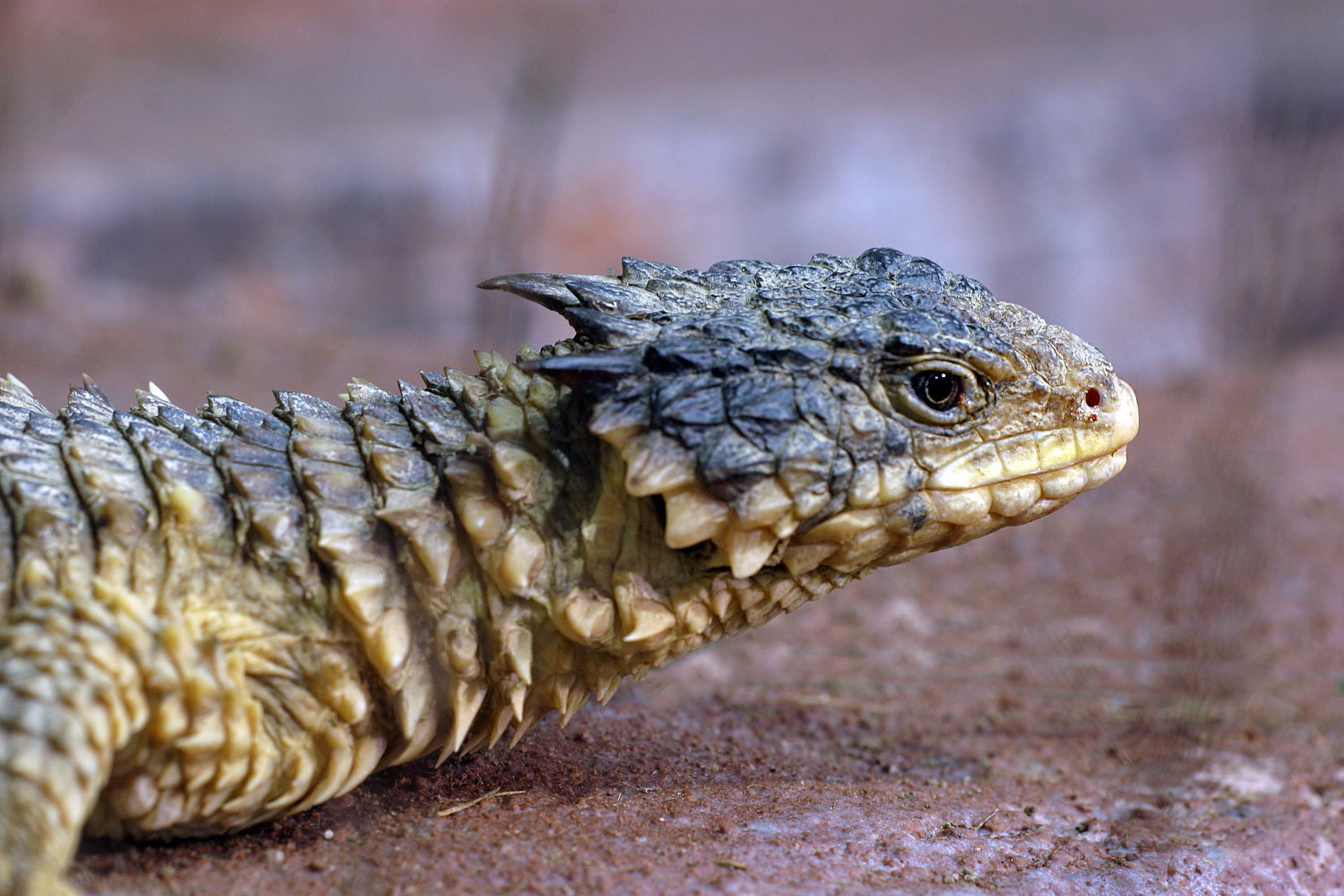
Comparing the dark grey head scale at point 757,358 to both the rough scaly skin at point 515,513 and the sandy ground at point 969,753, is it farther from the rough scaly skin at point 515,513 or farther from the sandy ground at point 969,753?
the sandy ground at point 969,753

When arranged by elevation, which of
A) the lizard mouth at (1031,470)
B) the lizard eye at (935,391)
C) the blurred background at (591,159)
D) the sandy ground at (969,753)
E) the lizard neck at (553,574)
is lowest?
the sandy ground at (969,753)

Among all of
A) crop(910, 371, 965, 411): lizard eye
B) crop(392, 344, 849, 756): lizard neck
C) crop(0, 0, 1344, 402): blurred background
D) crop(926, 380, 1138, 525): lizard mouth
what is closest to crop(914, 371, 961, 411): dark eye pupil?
crop(910, 371, 965, 411): lizard eye

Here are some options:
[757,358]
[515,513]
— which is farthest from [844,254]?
[515,513]

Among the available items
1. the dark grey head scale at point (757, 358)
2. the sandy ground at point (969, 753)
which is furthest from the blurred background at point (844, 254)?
the dark grey head scale at point (757, 358)

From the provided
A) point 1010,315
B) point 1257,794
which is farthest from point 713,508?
point 1257,794

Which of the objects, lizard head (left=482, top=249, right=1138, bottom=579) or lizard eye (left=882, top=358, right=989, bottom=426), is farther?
lizard eye (left=882, top=358, right=989, bottom=426)

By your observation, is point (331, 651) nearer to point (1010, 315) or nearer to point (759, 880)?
point (759, 880)

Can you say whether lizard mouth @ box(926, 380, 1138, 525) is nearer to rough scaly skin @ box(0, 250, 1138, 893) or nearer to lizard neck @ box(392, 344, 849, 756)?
rough scaly skin @ box(0, 250, 1138, 893)
